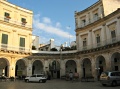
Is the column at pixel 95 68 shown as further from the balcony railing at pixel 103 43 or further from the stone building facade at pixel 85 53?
the balcony railing at pixel 103 43

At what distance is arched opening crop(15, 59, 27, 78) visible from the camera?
111 ft

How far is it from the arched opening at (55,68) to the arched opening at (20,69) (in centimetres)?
561

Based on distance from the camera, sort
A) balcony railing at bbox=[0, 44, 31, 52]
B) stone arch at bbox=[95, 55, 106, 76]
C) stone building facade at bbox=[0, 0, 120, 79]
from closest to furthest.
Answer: stone building facade at bbox=[0, 0, 120, 79], stone arch at bbox=[95, 55, 106, 76], balcony railing at bbox=[0, 44, 31, 52]

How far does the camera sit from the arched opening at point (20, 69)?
3384 centimetres

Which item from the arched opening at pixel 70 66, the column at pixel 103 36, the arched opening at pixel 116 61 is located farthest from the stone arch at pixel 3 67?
the arched opening at pixel 116 61

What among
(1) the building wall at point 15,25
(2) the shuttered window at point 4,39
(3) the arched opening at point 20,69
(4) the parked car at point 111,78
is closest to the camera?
(4) the parked car at point 111,78

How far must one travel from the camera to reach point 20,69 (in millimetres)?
34719

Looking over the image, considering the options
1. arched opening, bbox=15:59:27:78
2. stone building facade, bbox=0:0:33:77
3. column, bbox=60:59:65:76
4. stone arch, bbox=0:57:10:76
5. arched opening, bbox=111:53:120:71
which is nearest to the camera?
arched opening, bbox=111:53:120:71

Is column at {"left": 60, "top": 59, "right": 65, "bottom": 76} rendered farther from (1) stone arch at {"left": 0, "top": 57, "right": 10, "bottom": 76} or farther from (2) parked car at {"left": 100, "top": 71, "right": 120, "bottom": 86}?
(2) parked car at {"left": 100, "top": 71, "right": 120, "bottom": 86}

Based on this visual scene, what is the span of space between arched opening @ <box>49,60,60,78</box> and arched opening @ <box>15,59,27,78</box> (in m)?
5.61

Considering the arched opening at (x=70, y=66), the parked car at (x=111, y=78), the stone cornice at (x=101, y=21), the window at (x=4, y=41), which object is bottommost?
the parked car at (x=111, y=78)

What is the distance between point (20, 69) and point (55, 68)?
7.50 meters

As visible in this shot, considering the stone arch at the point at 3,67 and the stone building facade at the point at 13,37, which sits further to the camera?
the stone arch at the point at 3,67

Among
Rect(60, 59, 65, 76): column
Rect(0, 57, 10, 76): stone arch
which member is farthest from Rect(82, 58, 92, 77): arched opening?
Rect(0, 57, 10, 76): stone arch
